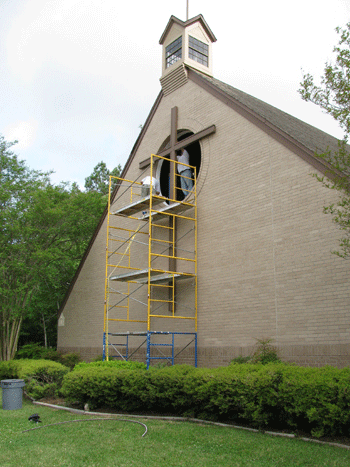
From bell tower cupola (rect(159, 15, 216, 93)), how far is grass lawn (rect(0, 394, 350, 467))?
12.7 m

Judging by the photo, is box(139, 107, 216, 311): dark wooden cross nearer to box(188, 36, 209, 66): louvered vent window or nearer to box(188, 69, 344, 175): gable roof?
box(188, 69, 344, 175): gable roof

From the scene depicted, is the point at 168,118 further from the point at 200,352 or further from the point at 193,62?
the point at 200,352

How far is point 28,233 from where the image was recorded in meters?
18.0

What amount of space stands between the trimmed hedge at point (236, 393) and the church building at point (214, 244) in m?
2.70

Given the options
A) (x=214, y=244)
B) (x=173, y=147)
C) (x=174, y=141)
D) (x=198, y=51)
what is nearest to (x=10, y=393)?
(x=214, y=244)

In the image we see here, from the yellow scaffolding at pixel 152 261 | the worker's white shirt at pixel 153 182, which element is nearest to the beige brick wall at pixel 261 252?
the yellow scaffolding at pixel 152 261

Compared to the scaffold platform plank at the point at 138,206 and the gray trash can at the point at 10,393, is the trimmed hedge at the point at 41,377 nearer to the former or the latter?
the gray trash can at the point at 10,393

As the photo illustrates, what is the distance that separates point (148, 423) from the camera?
8516 mm

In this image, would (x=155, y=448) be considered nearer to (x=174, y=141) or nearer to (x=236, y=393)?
(x=236, y=393)

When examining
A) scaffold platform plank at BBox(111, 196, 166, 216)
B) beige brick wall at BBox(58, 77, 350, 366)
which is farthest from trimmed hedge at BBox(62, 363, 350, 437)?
scaffold platform plank at BBox(111, 196, 166, 216)

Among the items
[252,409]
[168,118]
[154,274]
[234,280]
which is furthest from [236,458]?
[168,118]

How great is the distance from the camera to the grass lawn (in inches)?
238

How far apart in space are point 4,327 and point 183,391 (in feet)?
40.3

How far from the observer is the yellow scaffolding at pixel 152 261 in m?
14.1
